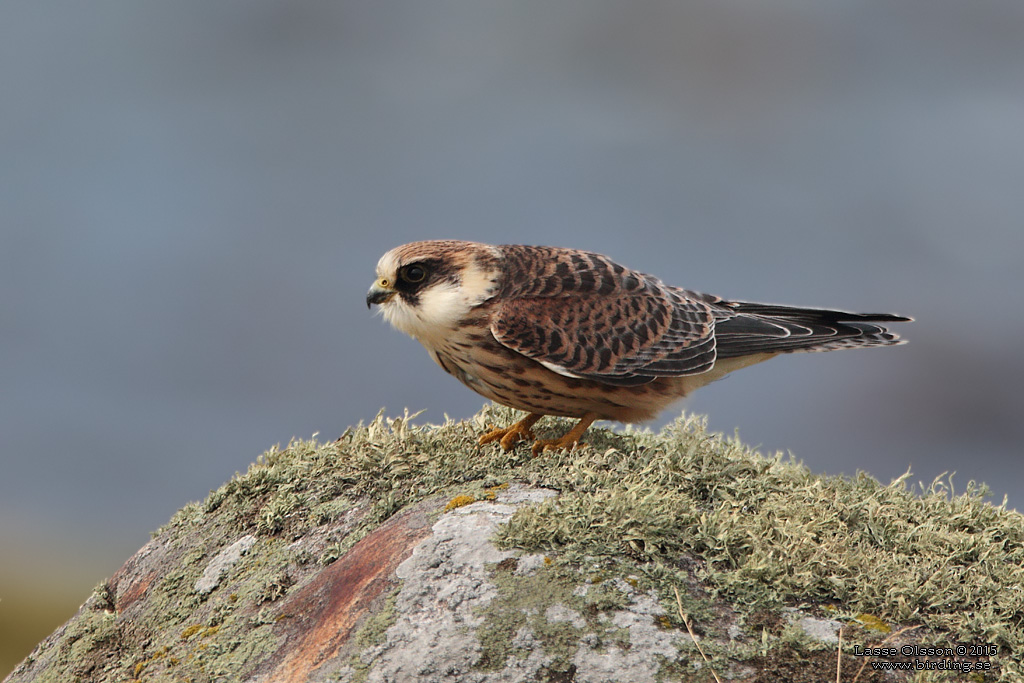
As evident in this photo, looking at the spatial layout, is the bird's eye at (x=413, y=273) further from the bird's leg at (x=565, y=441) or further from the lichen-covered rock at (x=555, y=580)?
the bird's leg at (x=565, y=441)

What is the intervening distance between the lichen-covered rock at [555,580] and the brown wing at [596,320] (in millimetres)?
534

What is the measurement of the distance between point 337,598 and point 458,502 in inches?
26.8

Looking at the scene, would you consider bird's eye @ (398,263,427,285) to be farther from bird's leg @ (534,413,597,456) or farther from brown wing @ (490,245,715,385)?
bird's leg @ (534,413,597,456)

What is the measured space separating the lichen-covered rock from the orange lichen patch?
0.01 metres

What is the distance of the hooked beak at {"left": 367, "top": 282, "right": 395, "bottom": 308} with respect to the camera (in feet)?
16.5

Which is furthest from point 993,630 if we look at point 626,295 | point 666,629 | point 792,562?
point 626,295

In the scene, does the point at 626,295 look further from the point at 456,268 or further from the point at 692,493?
the point at 692,493

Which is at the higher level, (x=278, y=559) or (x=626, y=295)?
(x=626, y=295)

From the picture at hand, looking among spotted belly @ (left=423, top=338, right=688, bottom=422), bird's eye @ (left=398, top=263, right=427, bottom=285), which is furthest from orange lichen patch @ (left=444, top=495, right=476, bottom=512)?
bird's eye @ (left=398, top=263, right=427, bottom=285)

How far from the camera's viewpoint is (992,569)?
4.02 m

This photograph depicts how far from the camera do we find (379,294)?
5.04 metres

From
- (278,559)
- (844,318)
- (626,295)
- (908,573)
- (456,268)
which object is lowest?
(908,573)

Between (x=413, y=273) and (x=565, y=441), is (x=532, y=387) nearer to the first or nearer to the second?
(x=565, y=441)

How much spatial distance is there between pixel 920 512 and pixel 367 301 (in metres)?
3.14
